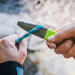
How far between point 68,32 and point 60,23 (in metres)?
0.52

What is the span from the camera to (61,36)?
359mm

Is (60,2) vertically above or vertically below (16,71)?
above

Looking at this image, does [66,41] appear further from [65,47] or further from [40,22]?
[40,22]

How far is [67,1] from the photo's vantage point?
955 mm

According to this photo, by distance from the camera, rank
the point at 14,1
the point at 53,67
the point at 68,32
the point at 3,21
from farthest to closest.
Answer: the point at 14,1
the point at 3,21
the point at 53,67
the point at 68,32

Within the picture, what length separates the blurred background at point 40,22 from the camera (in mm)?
666

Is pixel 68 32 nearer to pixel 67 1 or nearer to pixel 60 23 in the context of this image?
pixel 60 23

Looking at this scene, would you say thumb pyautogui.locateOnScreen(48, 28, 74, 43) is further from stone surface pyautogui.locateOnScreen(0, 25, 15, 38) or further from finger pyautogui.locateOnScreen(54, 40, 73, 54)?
stone surface pyautogui.locateOnScreen(0, 25, 15, 38)

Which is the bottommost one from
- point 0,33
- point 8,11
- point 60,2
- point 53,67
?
point 53,67

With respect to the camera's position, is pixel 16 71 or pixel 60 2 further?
pixel 60 2

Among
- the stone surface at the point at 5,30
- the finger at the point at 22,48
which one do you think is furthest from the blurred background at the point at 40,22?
the finger at the point at 22,48

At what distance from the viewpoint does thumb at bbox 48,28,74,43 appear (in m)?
0.35

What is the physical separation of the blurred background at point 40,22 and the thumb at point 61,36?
36 centimetres

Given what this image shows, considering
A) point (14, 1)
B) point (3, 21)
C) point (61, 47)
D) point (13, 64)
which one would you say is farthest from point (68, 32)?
point (14, 1)
